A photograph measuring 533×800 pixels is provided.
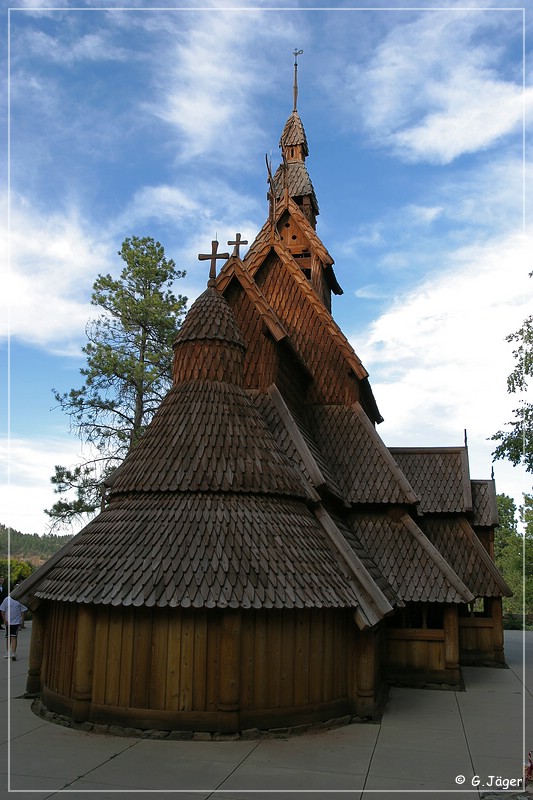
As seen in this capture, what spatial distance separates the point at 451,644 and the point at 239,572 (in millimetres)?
6432

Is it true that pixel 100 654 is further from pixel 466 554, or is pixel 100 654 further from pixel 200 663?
pixel 466 554

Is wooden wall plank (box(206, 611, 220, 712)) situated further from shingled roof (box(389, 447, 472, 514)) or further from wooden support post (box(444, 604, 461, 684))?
shingled roof (box(389, 447, 472, 514))

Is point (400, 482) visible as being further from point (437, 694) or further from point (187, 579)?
point (187, 579)

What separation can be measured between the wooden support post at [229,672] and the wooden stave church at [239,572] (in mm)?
18

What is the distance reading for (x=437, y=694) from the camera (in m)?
12.2

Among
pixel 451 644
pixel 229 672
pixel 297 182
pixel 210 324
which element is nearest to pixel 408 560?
pixel 451 644

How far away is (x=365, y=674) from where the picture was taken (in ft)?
31.8

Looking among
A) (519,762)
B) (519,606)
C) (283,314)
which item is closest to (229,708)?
(519,762)

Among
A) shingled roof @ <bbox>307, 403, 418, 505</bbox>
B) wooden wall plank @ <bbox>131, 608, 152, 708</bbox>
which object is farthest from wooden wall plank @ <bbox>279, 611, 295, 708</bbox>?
shingled roof @ <bbox>307, 403, 418, 505</bbox>

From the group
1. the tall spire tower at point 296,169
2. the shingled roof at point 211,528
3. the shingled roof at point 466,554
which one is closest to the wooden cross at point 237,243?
the shingled roof at point 211,528

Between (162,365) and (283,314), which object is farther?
(162,365)

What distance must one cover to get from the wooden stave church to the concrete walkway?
53 centimetres

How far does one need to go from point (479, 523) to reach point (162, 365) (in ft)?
43.0

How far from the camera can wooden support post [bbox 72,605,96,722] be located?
8.71 meters
